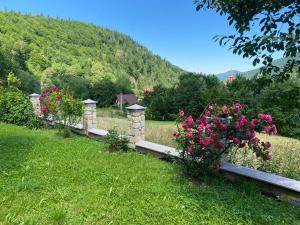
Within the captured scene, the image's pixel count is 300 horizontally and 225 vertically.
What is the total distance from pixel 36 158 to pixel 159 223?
153 inches

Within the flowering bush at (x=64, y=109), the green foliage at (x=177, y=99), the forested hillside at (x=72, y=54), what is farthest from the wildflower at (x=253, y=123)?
the forested hillside at (x=72, y=54)

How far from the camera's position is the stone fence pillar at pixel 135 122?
7562 millimetres

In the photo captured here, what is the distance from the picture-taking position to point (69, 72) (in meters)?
62.1

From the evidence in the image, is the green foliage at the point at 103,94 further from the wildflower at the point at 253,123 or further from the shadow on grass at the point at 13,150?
the wildflower at the point at 253,123

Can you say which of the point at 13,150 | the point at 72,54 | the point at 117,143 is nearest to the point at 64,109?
the point at 13,150

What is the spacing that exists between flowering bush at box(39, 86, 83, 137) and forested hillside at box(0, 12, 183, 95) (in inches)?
989

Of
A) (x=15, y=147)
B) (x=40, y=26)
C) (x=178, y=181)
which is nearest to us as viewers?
(x=178, y=181)

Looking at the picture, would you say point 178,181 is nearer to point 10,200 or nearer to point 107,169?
point 107,169

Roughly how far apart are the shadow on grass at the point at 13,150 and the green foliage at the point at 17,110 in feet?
8.37

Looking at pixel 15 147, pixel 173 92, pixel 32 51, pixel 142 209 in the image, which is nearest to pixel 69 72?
pixel 32 51

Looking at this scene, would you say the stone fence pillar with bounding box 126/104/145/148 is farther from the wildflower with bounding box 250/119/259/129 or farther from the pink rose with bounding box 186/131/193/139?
the wildflower with bounding box 250/119/259/129

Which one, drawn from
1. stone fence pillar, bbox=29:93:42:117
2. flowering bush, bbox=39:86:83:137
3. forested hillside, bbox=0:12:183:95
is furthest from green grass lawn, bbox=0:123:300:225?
forested hillside, bbox=0:12:183:95

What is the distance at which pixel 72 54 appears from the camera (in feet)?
256

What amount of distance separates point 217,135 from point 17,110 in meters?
9.48
